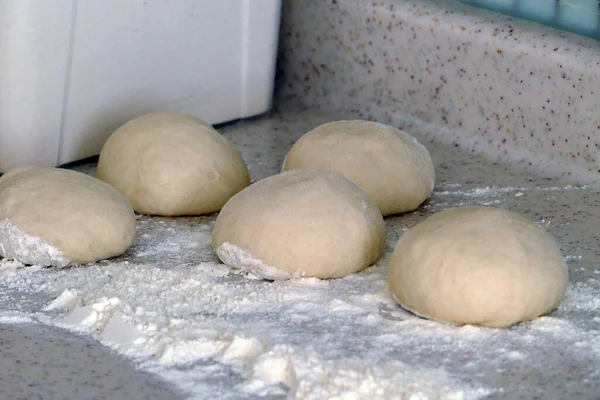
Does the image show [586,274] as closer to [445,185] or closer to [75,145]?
[445,185]

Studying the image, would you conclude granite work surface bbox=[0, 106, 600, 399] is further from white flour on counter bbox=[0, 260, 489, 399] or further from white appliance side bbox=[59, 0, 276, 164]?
white appliance side bbox=[59, 0, 276, 164]

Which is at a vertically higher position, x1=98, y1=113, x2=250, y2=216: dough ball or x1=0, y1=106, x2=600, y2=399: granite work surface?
x1=98, y1=113, x2=250, y2=216: dough ball

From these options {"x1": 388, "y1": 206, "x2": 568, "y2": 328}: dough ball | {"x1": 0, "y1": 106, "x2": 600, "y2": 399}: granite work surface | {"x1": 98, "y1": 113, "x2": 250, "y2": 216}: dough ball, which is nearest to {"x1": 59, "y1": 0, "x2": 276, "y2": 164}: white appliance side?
{"x1": 98, "y1": 113, "x2": 250, "y2": 216}: dough ball

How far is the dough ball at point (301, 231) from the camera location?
1.42 metres

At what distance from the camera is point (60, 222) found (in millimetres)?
1470

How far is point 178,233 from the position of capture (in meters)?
1.62

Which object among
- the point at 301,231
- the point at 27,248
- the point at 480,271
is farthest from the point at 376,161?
the point at 27,248

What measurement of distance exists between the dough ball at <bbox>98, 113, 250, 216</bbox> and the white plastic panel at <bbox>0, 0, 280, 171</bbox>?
0.44ft

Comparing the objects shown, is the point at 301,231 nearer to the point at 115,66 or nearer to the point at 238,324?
the point at 238,324

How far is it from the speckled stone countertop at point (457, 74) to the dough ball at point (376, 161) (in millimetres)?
244

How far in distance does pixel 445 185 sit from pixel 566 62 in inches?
11.7

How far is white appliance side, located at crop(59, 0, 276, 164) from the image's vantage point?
178 cm

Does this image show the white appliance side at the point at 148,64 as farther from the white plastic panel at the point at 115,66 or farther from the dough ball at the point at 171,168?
the dough ball at the point at 171,168

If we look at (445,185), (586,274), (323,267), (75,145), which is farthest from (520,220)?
(75,145)
